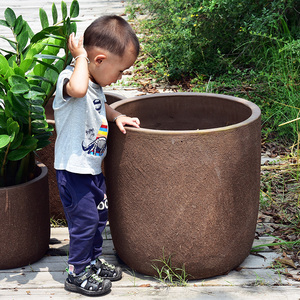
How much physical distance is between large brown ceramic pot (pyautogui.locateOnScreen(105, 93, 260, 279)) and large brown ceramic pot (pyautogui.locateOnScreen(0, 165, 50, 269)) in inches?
16.0

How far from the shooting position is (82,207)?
276cm

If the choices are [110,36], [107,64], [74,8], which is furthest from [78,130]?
[74,8]

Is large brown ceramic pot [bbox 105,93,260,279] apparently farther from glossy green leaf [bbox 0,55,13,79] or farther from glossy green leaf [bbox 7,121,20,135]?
Answer: glossy green leaf [bbox 0,55,13,79]

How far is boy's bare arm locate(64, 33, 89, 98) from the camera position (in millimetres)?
2559

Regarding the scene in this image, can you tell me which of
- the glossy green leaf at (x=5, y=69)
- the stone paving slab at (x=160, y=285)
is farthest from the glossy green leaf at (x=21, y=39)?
the stone paving slab at (x=160, y=285)

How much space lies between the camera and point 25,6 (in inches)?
403

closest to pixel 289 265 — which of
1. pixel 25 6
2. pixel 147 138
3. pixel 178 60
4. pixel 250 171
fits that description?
pixel 250 171

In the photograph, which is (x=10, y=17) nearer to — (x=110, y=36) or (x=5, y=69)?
(x=5, y=69)

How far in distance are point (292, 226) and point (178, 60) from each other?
11.0 ft

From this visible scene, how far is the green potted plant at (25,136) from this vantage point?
2.83m

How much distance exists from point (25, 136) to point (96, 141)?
46 cm

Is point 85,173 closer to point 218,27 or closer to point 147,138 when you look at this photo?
point 147,138

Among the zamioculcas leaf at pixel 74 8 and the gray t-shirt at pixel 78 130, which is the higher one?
the zamioculcas leaf at pixel 74 8

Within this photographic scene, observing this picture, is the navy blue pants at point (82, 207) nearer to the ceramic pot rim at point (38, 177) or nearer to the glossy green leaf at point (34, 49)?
the ceramic pot rim at point (38, 177)
